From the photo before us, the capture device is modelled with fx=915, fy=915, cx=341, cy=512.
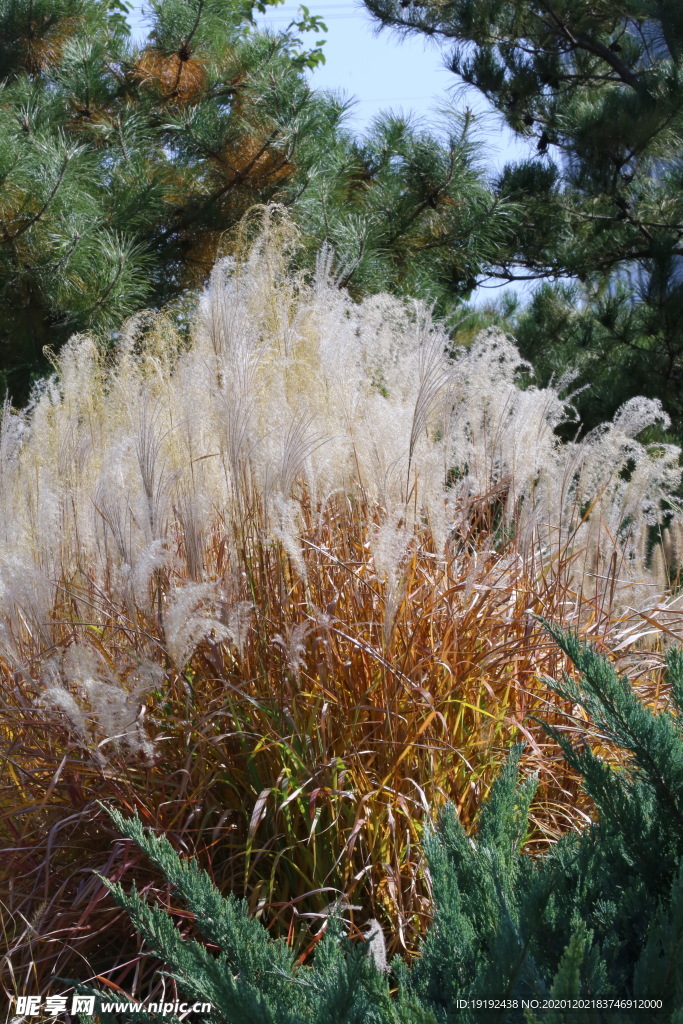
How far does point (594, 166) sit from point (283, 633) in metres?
5.64

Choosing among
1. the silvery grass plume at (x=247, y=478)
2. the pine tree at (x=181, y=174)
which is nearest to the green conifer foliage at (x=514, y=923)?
the silvery grass plume at (x=247, y=478)

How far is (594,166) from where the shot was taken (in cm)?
662

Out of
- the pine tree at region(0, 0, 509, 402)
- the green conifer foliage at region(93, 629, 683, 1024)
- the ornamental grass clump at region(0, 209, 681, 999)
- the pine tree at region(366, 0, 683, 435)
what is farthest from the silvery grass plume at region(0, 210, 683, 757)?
the pine tree at region(366, 0, 683, 435)

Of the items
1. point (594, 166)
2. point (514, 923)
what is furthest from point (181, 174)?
point (514, 923)

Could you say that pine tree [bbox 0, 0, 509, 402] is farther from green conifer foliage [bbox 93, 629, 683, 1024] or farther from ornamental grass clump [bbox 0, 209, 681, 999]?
green conifer foliage [bbox 93, 629, 683, 1024]

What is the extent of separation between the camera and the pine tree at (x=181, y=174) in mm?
5379

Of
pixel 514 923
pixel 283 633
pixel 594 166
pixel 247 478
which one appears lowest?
pixel 514 923

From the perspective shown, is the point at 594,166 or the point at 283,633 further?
the point at 594,166

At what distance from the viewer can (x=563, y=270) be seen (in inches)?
285

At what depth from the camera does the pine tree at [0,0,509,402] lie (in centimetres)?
538

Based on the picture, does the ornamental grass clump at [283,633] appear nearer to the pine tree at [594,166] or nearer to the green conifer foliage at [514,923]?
the green conifer foliage at [514,923]

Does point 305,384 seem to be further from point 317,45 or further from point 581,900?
point 317,45

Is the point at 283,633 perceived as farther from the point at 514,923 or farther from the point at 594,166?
the point at 594,166

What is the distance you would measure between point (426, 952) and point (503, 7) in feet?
21.8
